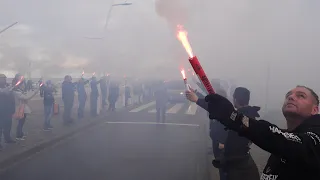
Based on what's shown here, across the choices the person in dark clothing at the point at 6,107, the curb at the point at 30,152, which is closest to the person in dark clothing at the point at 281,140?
the curb at the point at 30,152

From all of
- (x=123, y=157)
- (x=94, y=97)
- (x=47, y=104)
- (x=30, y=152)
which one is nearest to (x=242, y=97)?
(x=123, y=157)

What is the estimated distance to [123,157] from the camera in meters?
6.49

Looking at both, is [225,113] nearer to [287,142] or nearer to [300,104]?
[287,142]

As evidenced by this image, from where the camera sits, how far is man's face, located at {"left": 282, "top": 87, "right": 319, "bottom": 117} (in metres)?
1.81

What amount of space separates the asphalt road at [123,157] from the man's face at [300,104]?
3.51 m

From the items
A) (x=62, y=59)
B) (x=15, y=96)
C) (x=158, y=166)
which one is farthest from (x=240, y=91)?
(x=62, y=59)

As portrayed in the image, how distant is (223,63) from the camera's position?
11195 mm

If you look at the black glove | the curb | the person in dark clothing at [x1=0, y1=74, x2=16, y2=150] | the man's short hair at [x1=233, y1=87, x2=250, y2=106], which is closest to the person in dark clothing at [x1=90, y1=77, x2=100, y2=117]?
the curb

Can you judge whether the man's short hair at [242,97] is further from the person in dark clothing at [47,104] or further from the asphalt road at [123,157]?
the person in dark clothing at [47,104]

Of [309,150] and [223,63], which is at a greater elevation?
[223,63]

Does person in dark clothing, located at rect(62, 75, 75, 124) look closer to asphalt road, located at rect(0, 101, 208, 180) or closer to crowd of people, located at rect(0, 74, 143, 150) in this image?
crowd of people, located at rect(0, 74, 143, 150)

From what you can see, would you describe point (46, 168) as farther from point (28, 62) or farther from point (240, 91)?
point (28, 62)

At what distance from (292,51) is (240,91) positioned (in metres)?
6.80

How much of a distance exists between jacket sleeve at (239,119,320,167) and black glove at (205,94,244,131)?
0.04 metres
